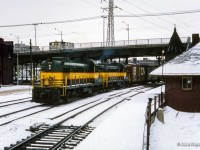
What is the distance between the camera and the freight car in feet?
77.5

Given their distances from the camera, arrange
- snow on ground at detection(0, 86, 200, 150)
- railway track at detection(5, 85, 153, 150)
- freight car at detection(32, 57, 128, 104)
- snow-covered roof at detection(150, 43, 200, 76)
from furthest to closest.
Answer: freight car at detection(32, 57, 128, 104) < snow-covered roof at detection(150, 43, 200, 76) < snow on ground at detection(0, 86, 200, 150) < railway track at detection(5, 85, 153, 150)

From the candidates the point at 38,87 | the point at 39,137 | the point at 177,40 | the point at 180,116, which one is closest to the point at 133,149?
the point at 39,137

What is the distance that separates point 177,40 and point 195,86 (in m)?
18.7

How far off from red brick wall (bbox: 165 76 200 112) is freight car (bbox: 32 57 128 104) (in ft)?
24.9

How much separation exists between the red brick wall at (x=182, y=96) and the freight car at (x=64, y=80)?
299 inches

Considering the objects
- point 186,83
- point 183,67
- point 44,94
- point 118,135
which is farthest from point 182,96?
point 118,135

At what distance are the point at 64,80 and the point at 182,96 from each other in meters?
8.57

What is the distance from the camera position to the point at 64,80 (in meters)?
24.3

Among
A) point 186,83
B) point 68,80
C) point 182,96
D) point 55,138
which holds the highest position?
point 68,80

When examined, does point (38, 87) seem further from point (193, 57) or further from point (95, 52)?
point (95, 52)

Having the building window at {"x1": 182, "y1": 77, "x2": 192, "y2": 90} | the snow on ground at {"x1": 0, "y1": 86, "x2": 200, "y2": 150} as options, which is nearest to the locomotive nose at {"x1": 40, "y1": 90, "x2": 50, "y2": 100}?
the snow on ground at {"x1": 0, "y1": 86, "x2": 200, "y2": 150}

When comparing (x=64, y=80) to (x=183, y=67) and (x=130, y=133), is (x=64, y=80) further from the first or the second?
(x=130, y=133)

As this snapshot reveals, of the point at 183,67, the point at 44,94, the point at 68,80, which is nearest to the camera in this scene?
the point at 183,67

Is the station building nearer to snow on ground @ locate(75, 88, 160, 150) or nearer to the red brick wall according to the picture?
the red brick wall
